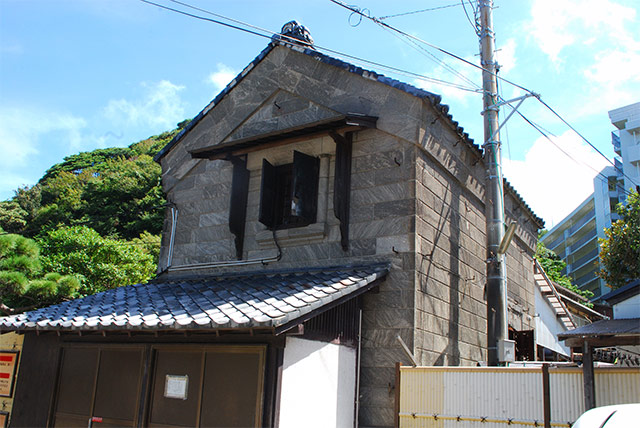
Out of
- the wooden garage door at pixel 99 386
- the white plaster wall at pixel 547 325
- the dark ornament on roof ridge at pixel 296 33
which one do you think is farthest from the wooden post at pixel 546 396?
the white plaster wall at pixel 547 325

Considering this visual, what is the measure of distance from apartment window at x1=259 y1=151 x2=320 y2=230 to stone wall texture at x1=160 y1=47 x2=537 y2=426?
0.62ft

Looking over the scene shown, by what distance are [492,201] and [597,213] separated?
5840 cm

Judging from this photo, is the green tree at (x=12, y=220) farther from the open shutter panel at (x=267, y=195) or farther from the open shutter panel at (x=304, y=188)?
the open shutter panel at (x=304, y=188)

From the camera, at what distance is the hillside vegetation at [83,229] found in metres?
15.8

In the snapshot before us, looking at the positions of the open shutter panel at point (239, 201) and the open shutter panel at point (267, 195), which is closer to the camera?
the open shutter panel at point (267, 195)

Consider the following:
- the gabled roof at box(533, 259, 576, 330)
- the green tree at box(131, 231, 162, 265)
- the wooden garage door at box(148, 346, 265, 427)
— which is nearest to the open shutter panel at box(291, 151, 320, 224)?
the wooden garage door at box(148, 346, 265, 427)

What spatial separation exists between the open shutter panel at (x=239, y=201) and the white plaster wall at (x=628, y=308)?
7336 millimetres

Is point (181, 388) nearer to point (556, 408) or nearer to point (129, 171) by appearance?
point (556, 408)

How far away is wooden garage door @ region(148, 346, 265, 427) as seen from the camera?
309 inches

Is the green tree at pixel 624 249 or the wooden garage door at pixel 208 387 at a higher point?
the green tree at pixel 624 249

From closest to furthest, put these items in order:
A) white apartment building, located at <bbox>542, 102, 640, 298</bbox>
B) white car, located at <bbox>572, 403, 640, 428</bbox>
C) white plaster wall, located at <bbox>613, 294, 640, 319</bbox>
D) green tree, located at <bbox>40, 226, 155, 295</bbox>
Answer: white car, located at <bbox>572, 403, 640, 428</bbox> < white plaster wall, located at <bbox>613, 294, 640, 319</bbox> < green tree, located at <bbox>40, 226, 155, 295</bbox> < white apartment building, located at <bbox>542, 102, 640, 298</bbox>

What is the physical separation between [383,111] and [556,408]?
6.11 m

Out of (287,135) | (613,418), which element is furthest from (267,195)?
(613,418)

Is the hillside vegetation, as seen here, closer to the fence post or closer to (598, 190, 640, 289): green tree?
the fence post
